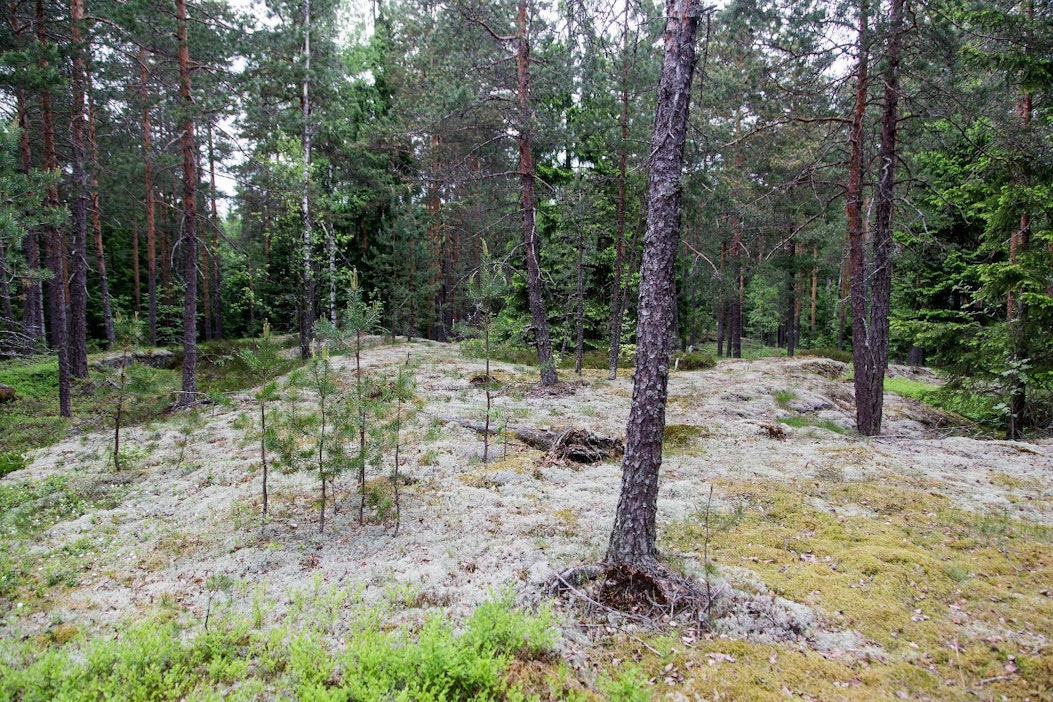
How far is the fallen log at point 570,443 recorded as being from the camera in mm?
7844

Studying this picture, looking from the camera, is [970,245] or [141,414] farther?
[970,245]

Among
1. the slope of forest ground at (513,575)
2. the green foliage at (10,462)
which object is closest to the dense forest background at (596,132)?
the green foliage at (10,462)

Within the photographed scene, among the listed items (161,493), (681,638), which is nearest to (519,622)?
(681,638)

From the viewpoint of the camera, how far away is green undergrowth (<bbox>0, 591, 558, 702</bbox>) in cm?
305

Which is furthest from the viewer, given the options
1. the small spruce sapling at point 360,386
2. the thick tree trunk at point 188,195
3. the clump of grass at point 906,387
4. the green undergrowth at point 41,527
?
the clump of grass at point 906,387

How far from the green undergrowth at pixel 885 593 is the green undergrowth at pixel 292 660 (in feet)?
3.44

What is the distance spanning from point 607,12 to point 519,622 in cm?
514

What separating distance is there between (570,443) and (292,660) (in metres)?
5.36

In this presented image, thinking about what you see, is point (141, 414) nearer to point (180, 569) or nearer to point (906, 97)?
point (180, 569)

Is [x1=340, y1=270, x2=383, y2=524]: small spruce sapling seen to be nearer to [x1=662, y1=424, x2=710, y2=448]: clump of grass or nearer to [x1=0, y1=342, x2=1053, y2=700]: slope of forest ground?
[x1=0, y1=342, x2=1053, y2=700]: slope of forest ground

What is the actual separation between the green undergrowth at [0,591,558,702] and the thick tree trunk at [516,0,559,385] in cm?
937

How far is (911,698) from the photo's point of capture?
307 cm

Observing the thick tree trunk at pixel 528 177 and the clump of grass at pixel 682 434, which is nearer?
the clump of grass at pixel 682 434

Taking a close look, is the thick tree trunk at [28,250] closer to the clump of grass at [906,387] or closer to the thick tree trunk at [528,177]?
the thick tree trunk at [528,177]
